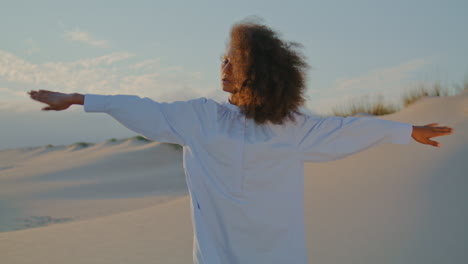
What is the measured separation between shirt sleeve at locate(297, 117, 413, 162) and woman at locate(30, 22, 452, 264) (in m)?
0.01

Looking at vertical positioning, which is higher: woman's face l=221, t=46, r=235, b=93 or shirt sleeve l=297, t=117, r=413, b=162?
woman's face l=221, t=46, r=235, b=93

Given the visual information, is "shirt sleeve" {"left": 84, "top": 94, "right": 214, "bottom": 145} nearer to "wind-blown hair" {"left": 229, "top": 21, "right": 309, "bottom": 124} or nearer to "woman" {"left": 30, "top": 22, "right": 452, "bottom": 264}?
"woman" {"left": 30, "top": 22, "right": 452, "bottom": 264}

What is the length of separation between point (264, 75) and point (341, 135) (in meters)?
0.66

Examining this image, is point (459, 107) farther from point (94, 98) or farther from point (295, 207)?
point (94, 98)

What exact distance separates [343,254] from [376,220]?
0.63 metres

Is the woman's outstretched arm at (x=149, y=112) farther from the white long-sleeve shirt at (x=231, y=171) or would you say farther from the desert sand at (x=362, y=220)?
the desert sand at (x=362, y=220)

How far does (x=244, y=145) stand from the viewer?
2562mm

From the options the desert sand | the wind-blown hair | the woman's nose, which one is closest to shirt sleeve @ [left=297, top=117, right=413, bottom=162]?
the wind-blown hair

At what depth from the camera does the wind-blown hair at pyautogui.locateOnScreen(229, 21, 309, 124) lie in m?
2.62

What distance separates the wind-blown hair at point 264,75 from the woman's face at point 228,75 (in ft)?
0.12

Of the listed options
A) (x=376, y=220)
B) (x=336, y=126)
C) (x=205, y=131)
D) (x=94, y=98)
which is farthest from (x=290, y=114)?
(x=376, y=220)

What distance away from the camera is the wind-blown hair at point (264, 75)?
262 centimetres

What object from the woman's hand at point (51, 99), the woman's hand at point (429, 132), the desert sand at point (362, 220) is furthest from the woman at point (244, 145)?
the desert sand at point (362, 220)

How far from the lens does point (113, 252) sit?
17.7 feet
